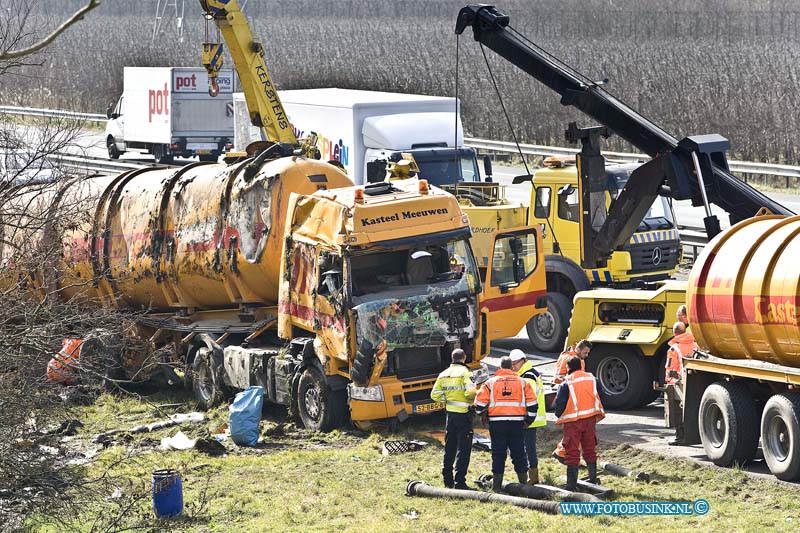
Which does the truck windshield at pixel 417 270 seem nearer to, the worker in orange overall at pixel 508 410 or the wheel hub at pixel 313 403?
the wheel hub at pixel 313 403

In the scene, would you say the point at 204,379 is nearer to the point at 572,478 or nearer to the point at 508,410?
the point at 508,410

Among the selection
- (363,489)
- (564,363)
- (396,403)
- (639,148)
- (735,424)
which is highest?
Answer: (639,148)

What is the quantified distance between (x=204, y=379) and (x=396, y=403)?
4.07 m

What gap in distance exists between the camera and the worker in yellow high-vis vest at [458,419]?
500 inches

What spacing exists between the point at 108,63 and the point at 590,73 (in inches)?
1089

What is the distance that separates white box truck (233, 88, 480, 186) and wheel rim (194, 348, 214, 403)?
7782 millimetres

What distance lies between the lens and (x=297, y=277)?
53.4 ft

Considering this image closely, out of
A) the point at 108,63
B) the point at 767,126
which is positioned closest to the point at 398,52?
the point at 108,63

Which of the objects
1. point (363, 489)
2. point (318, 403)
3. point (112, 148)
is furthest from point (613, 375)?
point (112, 148)

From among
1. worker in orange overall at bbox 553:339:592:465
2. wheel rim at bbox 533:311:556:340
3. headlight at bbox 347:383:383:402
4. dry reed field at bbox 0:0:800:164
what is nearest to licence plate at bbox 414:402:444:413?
headlight at bbox 347:383:383:402

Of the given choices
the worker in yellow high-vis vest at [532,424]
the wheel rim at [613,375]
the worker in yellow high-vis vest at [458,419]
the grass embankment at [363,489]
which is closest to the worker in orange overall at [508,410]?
the worker in yellow high-vis vest at [532,424]

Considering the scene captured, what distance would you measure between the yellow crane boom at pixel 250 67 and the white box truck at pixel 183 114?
1625 cm

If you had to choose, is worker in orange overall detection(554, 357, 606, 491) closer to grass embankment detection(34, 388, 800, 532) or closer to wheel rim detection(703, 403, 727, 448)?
grass embankment detection(34, 388, 800, 532)

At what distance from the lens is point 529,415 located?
12.3m
